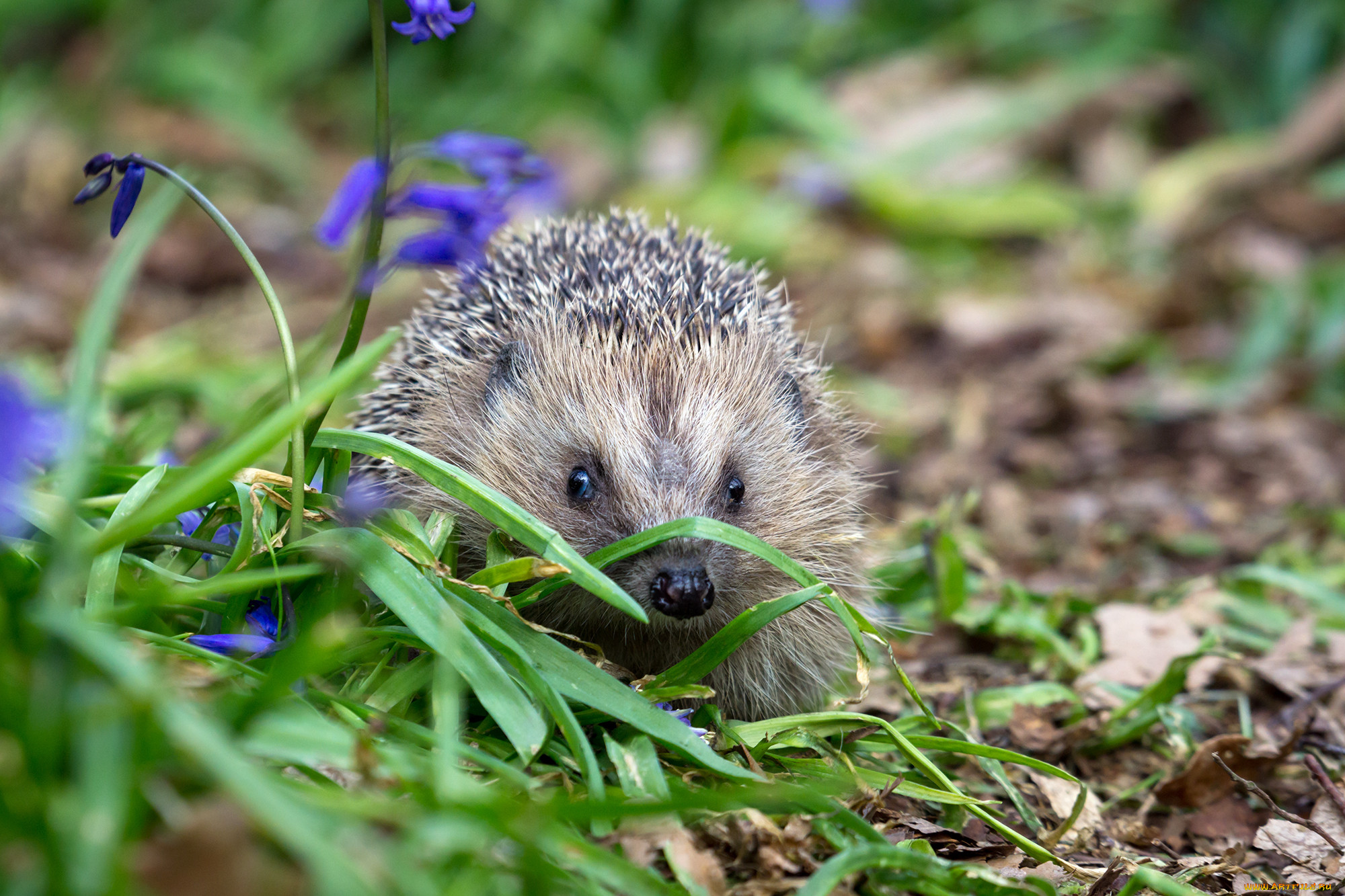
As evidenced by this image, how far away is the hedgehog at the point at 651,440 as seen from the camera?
3670 mm

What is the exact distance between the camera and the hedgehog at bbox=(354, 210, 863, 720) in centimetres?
367

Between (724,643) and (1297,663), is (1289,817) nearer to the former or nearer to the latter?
(1297,663)

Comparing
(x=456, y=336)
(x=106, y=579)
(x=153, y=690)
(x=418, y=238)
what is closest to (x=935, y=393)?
(x=456, y=336)

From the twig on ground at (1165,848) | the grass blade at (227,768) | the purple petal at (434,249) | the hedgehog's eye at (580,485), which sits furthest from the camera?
the hedgehog's eye at (580,485)

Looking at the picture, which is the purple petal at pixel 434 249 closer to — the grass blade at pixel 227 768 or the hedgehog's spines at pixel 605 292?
the hedgehog's spines at pixel 605 292

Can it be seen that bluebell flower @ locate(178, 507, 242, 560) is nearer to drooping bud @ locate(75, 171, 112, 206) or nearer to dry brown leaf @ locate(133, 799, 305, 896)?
drooping bud @ locate(75, 171, 112, 206)

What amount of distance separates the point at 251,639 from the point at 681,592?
115cm

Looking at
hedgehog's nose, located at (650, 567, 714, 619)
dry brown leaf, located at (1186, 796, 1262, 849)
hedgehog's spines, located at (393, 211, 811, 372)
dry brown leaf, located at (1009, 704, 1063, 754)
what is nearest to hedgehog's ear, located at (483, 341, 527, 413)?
hedgehog's spines, located at (393, 211, 811, 372)

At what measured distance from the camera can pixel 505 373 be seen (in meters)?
4.11

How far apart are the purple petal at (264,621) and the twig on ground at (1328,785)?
10.1ft

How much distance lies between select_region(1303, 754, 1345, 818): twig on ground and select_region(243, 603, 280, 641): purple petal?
3.07 m

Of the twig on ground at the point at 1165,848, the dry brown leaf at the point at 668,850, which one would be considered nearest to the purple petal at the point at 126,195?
the dry brown leaf at the point at 668,850

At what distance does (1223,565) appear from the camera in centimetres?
596

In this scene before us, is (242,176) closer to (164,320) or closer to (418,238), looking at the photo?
(164,320)
